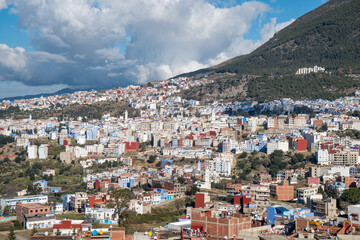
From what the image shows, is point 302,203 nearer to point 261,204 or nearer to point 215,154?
point 261,204

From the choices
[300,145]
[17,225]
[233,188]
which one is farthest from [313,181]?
[17,225]

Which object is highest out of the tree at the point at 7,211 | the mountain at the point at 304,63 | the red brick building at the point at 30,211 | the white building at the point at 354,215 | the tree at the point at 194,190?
the mountain at the point at 304,63

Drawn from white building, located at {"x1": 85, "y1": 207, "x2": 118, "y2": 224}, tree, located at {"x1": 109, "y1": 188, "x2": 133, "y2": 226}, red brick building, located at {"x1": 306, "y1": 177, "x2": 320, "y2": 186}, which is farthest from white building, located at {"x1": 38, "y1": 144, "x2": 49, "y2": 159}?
red brick building, located at {"x1": 306, "y1": 177, "x2": 320, "y2": 186}

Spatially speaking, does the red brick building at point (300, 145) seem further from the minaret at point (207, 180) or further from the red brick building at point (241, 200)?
the red brick building at point (241, 200)

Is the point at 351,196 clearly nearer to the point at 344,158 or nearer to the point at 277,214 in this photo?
the point at 277,214

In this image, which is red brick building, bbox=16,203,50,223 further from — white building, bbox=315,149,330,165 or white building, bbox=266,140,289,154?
white building, bbox=266,140,289,154

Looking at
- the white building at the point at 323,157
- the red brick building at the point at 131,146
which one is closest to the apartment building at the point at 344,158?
the white building at the point at 323,157
